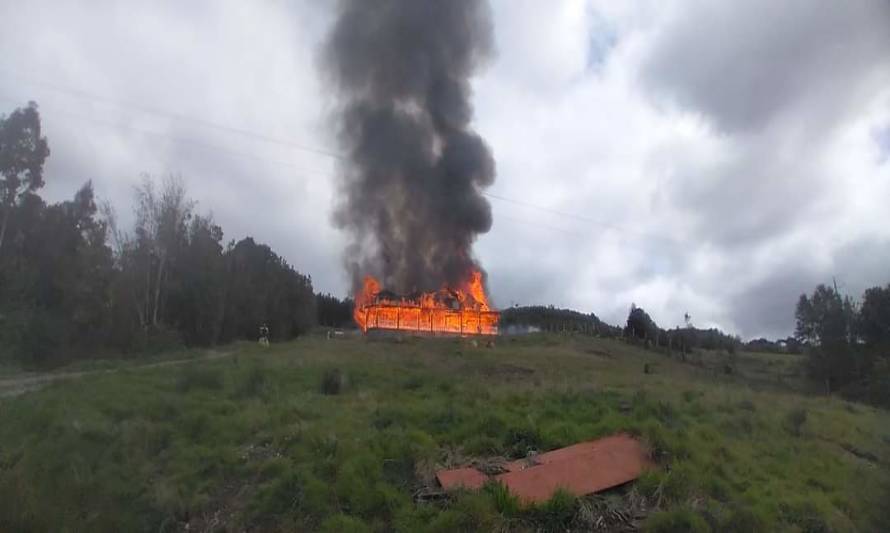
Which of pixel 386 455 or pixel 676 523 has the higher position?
pixel 386 455

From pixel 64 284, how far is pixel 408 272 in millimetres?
27354

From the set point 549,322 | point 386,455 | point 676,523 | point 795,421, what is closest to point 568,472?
point 676,523

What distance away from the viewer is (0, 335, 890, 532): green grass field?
34.2ft

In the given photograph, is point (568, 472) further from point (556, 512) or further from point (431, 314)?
point (431, 314)

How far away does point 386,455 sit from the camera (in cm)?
1209

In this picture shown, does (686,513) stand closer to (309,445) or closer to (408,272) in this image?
(309,445)

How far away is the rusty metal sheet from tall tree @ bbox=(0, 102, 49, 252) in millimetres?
47020

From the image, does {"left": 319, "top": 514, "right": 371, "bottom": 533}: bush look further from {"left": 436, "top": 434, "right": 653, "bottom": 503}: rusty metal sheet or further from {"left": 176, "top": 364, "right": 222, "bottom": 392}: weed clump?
{"left": 176, "top": 364, "right": 222, "bottom": 392}: weed clump

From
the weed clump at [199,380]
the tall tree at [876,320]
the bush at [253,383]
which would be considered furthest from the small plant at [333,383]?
the tall tree at [876,320]

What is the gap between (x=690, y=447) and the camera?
39.7 ft

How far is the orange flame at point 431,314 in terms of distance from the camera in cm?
5338

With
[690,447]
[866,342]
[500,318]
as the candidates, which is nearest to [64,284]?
[500,318]

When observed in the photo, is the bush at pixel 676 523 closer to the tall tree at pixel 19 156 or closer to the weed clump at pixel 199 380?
the weed clump at pixel 199 380

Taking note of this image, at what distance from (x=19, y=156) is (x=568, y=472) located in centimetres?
5036
